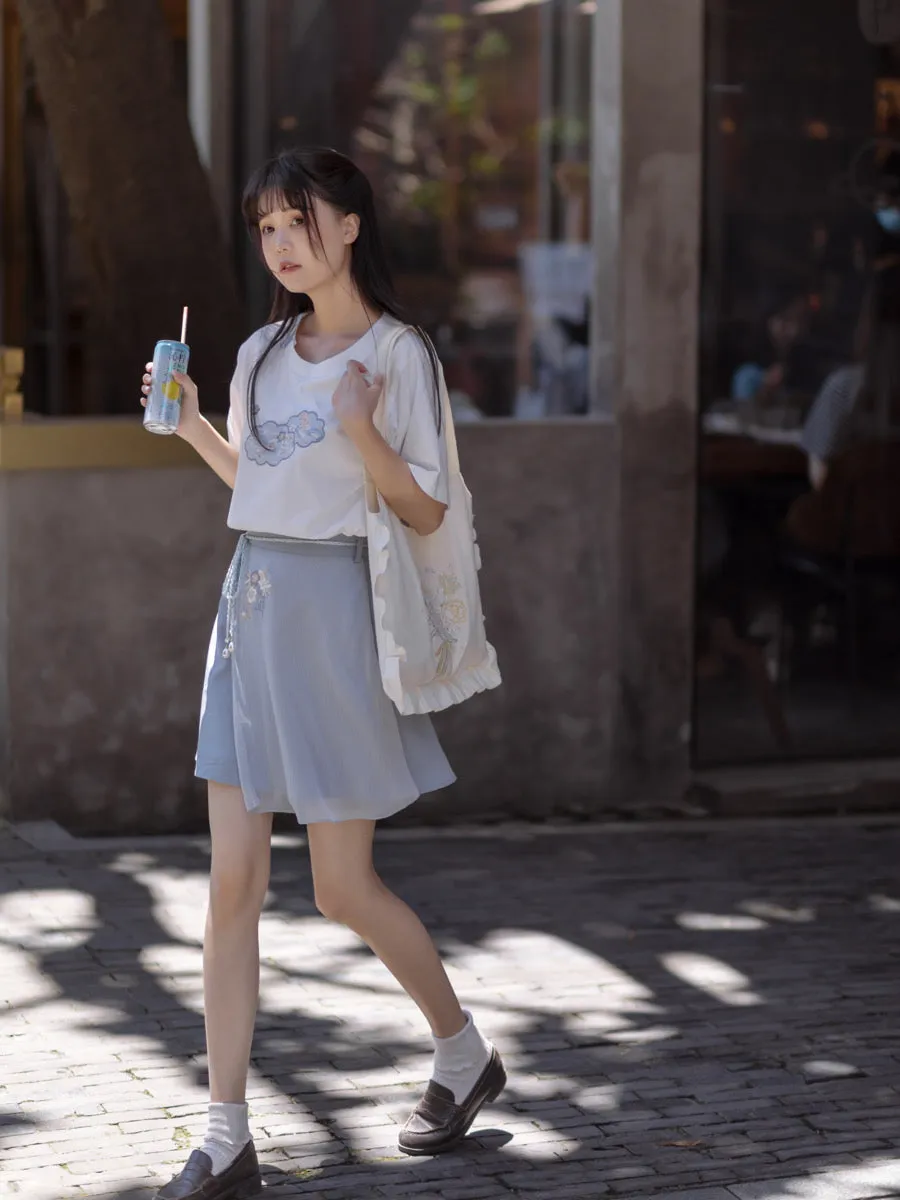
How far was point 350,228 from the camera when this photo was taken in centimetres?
431

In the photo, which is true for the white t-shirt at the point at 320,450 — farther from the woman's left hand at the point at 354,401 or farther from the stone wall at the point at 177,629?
the stone wall at the point at 177,629

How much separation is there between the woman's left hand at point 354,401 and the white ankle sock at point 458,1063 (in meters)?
1.36

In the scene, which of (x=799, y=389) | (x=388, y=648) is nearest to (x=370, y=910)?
(x=388, y=648)

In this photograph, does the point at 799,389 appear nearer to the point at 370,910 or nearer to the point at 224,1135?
the point at 370,910

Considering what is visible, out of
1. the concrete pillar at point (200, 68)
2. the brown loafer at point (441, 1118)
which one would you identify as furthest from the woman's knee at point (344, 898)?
the concrete pillar at point (200, 68)

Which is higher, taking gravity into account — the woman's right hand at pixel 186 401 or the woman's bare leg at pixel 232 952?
the woman's right hand at pixel 186 401

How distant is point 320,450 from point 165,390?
37 cm

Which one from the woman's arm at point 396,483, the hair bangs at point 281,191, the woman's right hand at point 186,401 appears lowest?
the woman's arm at point 396,483

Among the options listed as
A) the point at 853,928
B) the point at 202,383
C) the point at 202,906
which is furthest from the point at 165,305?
the point at 853,928

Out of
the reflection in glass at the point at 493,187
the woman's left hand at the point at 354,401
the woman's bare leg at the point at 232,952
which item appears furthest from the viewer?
the reflection in glass at the point at 493,187

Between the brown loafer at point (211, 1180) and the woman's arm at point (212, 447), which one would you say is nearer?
the brown loafer at point (211, 1180)

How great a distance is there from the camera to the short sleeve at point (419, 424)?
4234 mm

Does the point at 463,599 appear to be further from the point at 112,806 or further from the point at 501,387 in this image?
the point at 501,387

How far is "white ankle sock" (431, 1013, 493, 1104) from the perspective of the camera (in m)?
4.52
